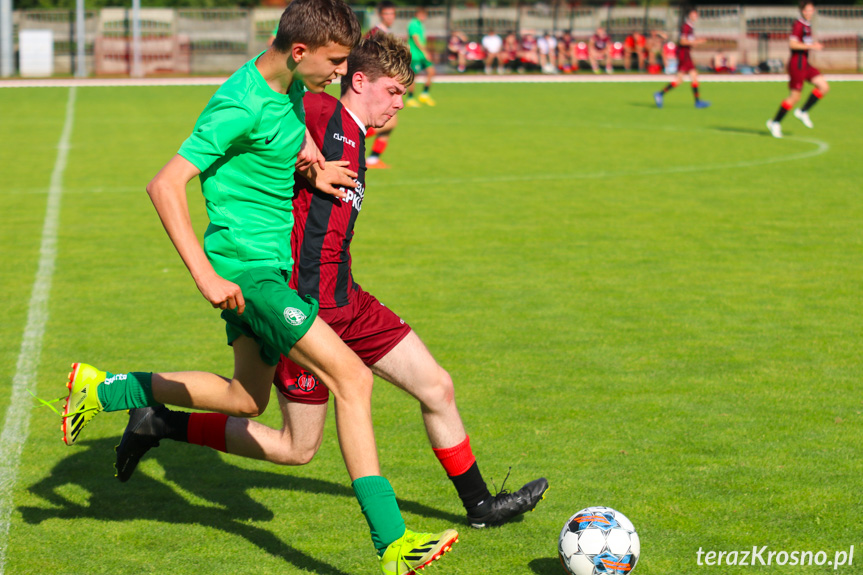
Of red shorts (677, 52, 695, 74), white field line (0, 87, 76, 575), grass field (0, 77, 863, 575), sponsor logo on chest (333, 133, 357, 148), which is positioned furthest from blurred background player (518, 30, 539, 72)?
sponsor logo on chest (333, 133, 357, 148)

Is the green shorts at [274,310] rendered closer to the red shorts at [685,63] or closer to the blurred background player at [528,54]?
the red shorts at [685,63]

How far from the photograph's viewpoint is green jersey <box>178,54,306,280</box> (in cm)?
369

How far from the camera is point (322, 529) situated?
14.5ft

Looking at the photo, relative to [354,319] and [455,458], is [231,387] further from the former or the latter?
[455,458]

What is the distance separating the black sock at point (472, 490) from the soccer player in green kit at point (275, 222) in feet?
2.54

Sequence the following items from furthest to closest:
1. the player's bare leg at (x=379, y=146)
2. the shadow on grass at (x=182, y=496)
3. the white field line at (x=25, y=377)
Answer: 1. the player's bare leg at (x=379, y=146)
2. the white field line at (x=25, y=377)
3. the shadow on grass at (x=182, y=496)

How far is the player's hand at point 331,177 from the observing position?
4109 mm

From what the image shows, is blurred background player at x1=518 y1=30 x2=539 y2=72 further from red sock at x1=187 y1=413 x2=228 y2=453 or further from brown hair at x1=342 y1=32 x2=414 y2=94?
red sock at x1=187 y1=413 x2=228 y2=453

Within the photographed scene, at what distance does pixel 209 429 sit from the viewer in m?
4.57

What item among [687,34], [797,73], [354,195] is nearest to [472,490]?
[354,195]

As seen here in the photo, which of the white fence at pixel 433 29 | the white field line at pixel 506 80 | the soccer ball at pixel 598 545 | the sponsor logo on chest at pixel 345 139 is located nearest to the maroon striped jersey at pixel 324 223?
the sponsor logo on chest at pixel 345 139

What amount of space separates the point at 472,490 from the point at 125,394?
1535 mm

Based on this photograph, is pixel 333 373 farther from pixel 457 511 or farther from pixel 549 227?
pixel 549 227

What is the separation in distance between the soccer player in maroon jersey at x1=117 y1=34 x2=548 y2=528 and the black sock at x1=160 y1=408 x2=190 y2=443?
25 centimetres
